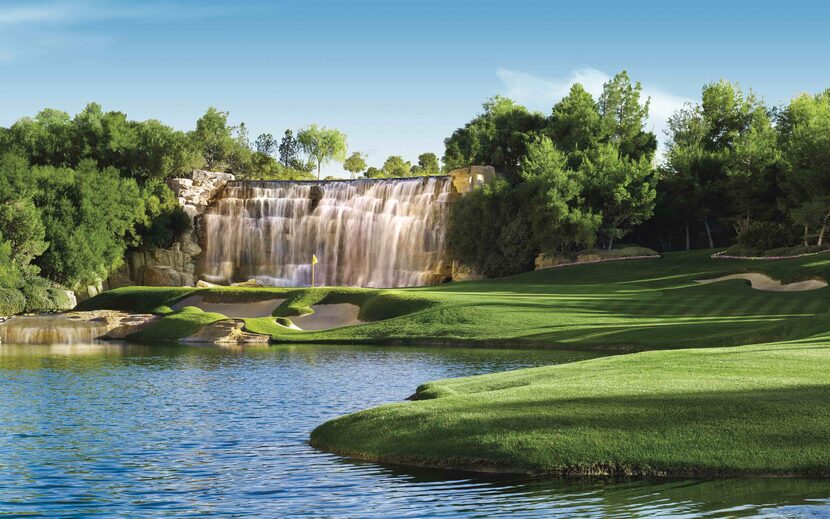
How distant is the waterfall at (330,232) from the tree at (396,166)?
63.6 metres

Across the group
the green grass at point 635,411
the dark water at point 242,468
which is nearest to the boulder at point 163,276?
the green grass at point 635,411

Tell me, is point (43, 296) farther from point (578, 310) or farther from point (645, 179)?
point (645, 179)

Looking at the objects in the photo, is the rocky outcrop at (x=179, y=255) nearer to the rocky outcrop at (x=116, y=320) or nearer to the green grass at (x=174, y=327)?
the rocky outcrop at (x=116, y=320)

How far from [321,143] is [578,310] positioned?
393ft

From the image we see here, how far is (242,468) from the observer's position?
16922 millimetres

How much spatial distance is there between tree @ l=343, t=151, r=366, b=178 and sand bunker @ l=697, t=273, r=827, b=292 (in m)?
110

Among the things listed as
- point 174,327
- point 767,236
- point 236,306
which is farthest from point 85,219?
point 767,236

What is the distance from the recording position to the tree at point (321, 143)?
16412cm

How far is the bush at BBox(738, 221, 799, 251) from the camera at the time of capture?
233 feet

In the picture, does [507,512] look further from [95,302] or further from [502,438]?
[95,302]

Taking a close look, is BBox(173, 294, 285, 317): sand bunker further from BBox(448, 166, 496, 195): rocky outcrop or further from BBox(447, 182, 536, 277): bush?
BBox(448, 166, 496, 195): rocky outcrop

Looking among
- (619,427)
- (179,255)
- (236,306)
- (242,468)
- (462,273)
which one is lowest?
(242,468)

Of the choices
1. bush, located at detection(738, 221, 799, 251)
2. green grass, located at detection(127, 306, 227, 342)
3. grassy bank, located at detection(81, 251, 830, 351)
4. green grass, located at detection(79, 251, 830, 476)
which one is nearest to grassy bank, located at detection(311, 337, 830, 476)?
green grass, located at detection(79, 251, 830, 476)

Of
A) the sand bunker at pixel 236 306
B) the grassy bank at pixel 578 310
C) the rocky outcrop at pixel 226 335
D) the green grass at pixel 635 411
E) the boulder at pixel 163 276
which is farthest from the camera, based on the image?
the boulder at pixel 163 276
